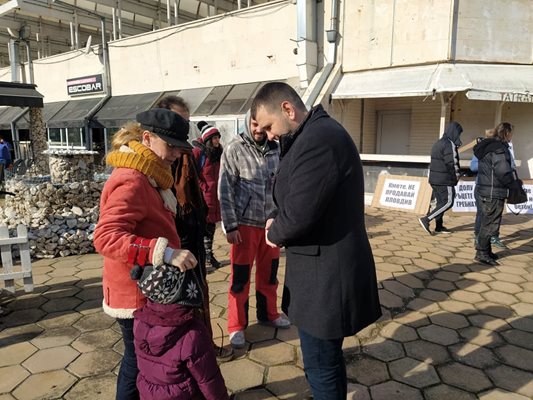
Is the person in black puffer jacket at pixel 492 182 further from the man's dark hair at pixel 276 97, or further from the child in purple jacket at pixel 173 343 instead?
the child in purple jacket at pixel 173 343

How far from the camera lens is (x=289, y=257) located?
186cm

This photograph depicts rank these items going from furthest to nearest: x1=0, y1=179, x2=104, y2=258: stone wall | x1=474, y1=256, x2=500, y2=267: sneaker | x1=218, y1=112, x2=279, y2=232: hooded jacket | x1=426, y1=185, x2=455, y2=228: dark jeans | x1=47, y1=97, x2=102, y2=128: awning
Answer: x1=47, y1=97, x2=102, y2=128: awning → x1=426, y1=185, x2=455, y2=228: dark jeans → x1=0, y1=179, x2=104, y2=258: stone wall → x1=474, y1=256, x2=500, y2=267: sneaker → x1=218, y1=112, x2=279, y2=232: hooded jacket

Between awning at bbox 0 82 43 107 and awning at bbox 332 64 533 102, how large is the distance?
23.3 ft

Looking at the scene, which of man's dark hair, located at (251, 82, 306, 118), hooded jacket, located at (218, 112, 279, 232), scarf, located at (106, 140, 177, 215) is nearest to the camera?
scarf, located at (106, 140, 177, 215)

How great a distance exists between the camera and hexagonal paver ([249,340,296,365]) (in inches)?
112

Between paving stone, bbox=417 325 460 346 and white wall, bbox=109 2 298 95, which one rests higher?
white wall, bbox=109 2 298 95

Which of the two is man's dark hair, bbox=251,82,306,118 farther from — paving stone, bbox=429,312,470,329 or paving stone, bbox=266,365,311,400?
paving stone, bbox=429,312,470,329

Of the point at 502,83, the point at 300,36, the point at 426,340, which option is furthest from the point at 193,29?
the point at 426,340

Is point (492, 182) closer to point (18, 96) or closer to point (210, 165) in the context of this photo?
point (210, 165)

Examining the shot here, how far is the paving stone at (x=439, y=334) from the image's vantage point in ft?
10.3


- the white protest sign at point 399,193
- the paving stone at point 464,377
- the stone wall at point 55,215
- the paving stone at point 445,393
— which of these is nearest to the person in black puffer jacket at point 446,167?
the white protest sign at point 399,193

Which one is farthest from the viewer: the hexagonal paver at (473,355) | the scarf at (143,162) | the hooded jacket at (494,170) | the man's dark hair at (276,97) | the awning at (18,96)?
the awning at (18,96)

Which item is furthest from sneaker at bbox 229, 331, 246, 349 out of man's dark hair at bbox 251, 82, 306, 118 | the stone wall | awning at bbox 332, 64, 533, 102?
awning at bbox 332, 64, 533, 102

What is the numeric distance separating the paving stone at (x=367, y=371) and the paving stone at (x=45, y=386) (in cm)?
191
